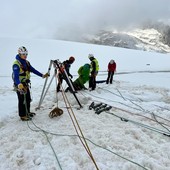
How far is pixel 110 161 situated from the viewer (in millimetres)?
3883

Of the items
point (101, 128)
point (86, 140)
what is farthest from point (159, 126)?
point (86, 140)

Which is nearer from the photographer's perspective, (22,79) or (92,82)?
(22,79)

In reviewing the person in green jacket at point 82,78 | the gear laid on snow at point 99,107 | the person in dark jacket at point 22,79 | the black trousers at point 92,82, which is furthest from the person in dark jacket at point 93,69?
the person in dark jacket at point 22,79

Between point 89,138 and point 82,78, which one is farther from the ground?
point 82,78

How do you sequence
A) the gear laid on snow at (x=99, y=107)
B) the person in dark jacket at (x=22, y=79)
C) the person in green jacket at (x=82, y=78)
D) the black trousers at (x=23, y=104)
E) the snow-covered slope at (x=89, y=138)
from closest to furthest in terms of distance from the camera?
1. the snow-covered slope at (x=89, y=138)
2. the person in dark jacket at (x=22, y=79)
3. the black trousers at (x=23, y=104)
4. the gear laid on snow at (x=99, y=107)
5. the person in green jacket at (x=82, y=78)

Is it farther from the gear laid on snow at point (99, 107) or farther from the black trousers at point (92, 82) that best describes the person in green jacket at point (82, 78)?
the gear laid on snow at point (99, 107)

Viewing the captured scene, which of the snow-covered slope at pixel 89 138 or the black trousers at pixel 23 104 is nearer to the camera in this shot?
the snow-covered slope at pixel 89 138

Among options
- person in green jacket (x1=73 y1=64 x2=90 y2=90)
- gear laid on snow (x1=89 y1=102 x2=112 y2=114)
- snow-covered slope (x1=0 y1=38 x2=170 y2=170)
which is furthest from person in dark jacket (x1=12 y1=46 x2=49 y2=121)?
person in green jacket (x1=73 y1=64 x2=90 y2=90)

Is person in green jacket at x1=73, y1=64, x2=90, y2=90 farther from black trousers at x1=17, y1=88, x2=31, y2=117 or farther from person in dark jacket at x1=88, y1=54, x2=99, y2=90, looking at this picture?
→ black trousers at x1=17, y1=88, x2=31, y2=117

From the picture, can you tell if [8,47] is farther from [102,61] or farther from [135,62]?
[135,62]

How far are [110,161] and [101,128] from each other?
131cm

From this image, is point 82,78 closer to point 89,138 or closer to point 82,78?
point 82,78

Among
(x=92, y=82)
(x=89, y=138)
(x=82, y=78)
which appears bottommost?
(x=89, y=138)

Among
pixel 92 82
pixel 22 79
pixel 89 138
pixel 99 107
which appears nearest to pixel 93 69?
pixel 92 82
